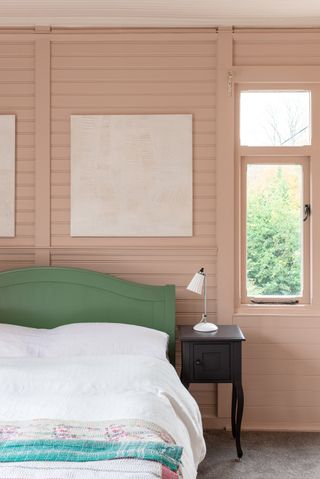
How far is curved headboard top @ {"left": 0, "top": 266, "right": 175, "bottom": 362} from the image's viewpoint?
2.92 meters

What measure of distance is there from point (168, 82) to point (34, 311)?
5.58 ft

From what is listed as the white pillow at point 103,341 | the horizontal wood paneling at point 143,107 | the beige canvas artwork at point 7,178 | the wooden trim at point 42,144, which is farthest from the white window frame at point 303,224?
the beige canvas artwork at point 7,178

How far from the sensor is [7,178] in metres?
3.09

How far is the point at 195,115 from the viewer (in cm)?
309

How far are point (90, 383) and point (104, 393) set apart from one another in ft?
0.34

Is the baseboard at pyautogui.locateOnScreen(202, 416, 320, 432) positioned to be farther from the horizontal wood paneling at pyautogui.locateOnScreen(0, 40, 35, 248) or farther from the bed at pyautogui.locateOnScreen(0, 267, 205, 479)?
the horizontal wood paneling at pyautogui.locateOnScreen(0, 40, 35, 248)

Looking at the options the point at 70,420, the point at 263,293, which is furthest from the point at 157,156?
the point at 70,420

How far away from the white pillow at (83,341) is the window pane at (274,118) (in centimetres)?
145

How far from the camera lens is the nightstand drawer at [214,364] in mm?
2654

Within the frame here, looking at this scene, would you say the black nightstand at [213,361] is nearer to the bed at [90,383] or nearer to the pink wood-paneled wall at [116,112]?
the bed at [90,383]

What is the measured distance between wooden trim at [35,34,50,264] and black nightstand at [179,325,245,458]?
3.74 ft

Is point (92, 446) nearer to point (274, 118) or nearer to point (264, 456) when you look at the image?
point (264, 456)

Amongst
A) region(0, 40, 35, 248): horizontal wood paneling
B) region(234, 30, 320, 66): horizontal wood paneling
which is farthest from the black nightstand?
region(234, 30, 320, 66): horizontal wood paneling

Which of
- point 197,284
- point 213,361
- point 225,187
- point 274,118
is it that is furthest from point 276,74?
point 213,361
